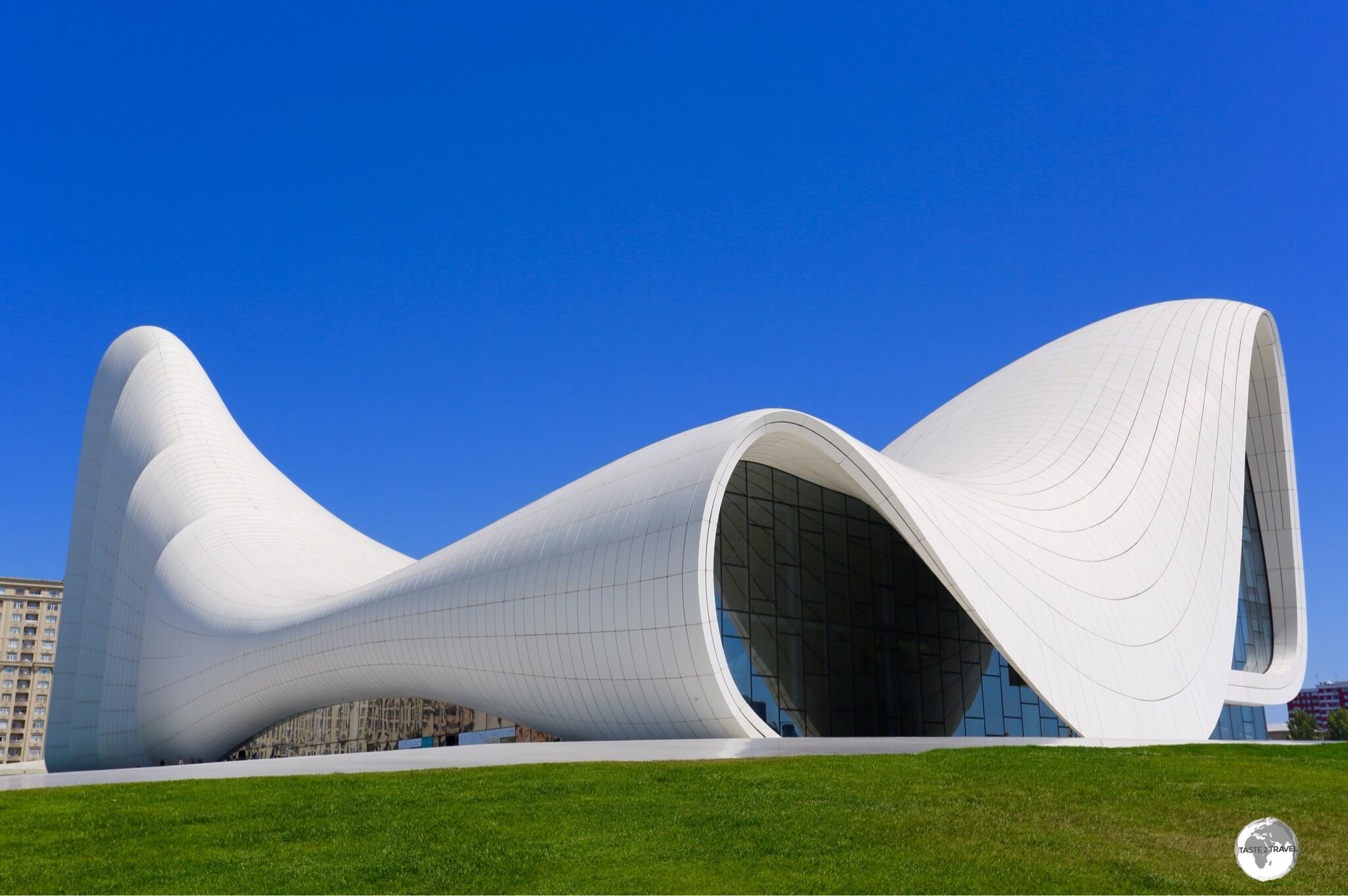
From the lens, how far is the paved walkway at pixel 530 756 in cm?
1511

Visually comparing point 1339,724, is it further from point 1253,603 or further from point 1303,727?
point 1253,603

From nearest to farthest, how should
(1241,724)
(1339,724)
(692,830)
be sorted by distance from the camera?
(692,830) < (1241,724) < (1339,724)

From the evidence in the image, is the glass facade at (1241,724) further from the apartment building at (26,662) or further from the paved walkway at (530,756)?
the apartment building at (26,662)

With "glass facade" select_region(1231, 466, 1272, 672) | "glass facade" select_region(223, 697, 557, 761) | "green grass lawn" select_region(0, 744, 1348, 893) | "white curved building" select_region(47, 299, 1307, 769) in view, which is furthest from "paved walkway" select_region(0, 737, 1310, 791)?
"glass facade" select_region(1231, 466, 1272, 672)

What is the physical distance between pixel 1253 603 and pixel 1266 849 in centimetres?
3362

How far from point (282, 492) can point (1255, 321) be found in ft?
114

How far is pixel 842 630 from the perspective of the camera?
28.0 meters

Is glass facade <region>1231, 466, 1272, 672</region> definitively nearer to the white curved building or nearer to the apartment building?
the white curved building

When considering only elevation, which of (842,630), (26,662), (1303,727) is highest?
(26,662)

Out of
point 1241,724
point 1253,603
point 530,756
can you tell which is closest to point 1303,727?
point 1253,603

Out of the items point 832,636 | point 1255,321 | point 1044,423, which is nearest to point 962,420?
point 1044,423

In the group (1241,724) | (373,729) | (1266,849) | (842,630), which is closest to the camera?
(1266,849)

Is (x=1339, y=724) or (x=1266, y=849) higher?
(x=1339, y=724)

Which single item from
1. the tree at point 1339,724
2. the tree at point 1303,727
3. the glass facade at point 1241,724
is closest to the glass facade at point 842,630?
the glass facade at point 1241,724
